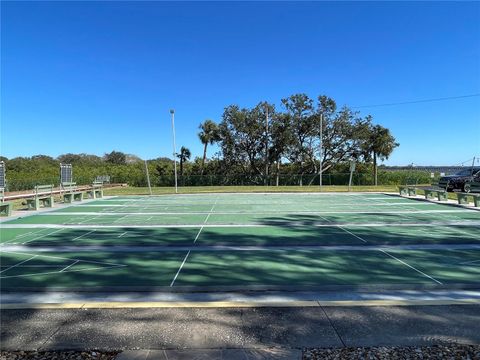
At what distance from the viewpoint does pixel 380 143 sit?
50.2 m

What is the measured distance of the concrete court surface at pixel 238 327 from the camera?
378 centimetres

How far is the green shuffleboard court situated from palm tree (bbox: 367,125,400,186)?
38.3 metres

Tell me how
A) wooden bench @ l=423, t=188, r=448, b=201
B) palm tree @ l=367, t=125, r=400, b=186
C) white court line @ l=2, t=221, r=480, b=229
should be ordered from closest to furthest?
1. white court line @ l=2, t=221, r=480, b=229
2. wooden bench @ l=423, t=188, r=448, b=201
3. palm tree @ l=367, t=125, r=400, b=186

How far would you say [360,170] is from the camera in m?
52.2

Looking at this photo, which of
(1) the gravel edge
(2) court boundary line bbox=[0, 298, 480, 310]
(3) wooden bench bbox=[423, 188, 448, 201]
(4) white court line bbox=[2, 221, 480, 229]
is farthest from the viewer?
(3) wooden bench bbox=[423, 188, 448, 201]

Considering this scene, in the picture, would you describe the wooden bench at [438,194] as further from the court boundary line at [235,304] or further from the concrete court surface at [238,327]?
the concrete court surface at [238,327]

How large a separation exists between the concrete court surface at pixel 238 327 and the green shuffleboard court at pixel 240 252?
1.04 metres

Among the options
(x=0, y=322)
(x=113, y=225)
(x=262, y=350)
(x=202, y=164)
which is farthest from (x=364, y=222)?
(x=202, y=164)

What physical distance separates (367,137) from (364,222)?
41.4 meters

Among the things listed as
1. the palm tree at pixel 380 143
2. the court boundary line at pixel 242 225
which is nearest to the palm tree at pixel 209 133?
the palm tree at pixel 380 143

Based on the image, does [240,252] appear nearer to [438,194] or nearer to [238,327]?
[238,327]

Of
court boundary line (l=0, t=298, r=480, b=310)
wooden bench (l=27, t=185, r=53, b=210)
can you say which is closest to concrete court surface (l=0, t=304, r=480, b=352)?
court boundary line (l=0, t=298, r=480, b=310)

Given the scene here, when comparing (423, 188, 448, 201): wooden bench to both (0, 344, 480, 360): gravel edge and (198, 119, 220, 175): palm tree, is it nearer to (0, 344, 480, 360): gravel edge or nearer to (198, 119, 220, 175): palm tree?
(0, 344, 480, 360): gravel edge

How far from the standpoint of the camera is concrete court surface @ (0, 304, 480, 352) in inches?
149
